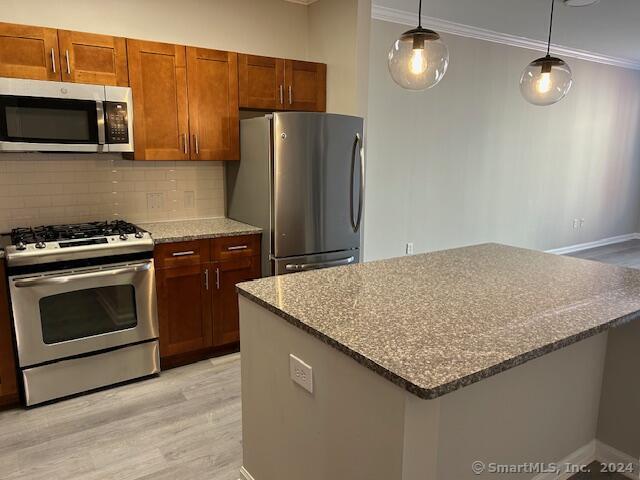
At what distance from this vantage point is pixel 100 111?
282cm

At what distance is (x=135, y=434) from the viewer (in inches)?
94.9

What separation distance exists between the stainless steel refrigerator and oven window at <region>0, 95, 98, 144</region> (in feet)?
3.44

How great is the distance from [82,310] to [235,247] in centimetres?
103

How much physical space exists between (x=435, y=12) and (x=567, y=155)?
3.31 meters

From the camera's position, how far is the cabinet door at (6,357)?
2.49 metres

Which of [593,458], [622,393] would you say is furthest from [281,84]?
[593,458]

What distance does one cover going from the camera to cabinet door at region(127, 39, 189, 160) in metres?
3.00

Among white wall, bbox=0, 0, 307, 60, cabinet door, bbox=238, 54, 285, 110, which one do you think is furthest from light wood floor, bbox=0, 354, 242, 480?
white wall, bbox=0, 0, 307, 60

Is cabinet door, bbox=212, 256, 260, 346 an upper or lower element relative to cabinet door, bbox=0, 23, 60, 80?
lower

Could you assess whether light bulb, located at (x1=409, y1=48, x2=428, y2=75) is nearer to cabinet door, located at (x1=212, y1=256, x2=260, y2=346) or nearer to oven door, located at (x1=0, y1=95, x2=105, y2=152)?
cabinet door, located at (x1=212, y1=256, x2=260, y2=346)

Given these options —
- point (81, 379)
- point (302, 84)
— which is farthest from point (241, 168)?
point (81, 379)

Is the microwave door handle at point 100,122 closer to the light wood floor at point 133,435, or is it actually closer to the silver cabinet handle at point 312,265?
the silver cabinet handle at point 312,265

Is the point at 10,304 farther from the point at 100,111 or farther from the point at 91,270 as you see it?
the point at 100,111

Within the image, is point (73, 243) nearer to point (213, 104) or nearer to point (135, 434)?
point (135, 434)
